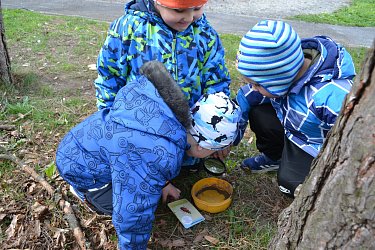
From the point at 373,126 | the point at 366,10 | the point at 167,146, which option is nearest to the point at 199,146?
the point at 167,146

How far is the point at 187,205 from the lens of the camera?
2830 millimetres

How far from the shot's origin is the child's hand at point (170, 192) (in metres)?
2.82

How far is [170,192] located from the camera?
2.85 metres

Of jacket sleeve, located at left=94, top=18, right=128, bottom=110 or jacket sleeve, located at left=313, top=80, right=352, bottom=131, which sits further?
jacket sleeve, located at left=94, top=18, right=128, bottom=110

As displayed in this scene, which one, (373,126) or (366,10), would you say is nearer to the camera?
(373,126)

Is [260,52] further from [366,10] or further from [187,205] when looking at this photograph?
[366,10]

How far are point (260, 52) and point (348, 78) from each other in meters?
0.55

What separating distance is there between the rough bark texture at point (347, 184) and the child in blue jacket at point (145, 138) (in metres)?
0.87

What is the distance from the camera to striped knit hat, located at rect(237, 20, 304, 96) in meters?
2.22

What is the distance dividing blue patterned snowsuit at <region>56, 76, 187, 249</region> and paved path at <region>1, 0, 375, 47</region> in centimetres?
645

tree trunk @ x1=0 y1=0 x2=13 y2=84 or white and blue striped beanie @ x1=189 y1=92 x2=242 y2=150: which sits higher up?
white and blue striped beanie @ x1=189 y1=92 x2=242 y2=150

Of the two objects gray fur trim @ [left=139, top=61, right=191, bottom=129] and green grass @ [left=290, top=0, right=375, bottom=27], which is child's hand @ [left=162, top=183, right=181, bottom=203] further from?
green grass @ [left=290, top=0, right=375, bottom=27]

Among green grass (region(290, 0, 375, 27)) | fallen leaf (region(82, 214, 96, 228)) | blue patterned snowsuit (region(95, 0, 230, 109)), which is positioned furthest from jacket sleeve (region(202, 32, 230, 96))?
green grass (region(290, 0, 375, 27))

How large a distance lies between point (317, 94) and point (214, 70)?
0.88 m
